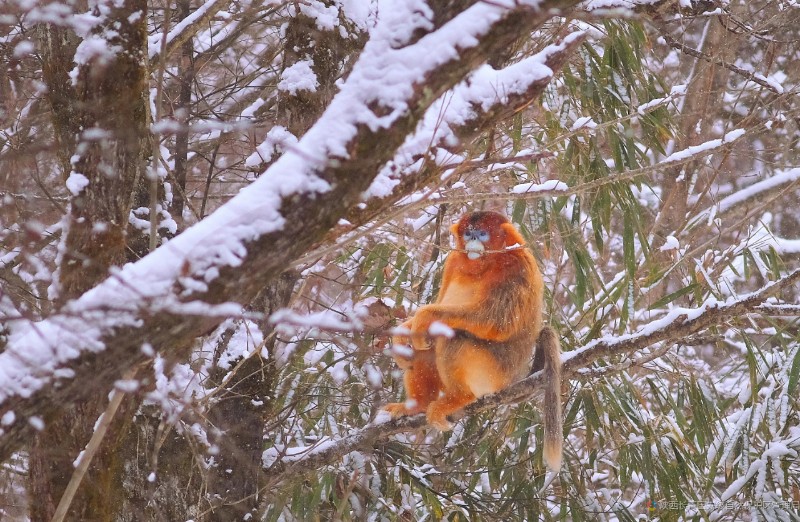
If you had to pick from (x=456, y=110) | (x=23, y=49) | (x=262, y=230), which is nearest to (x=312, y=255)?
(x=262, y=230)

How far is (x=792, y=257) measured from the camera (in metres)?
6.73

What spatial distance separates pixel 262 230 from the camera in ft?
4.92

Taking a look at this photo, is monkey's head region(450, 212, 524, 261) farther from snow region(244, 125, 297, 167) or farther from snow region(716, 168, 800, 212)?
snow region(716, 168, 800, 212)

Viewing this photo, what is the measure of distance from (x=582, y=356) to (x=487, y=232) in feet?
2.60

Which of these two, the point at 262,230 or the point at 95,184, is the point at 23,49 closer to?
the point at 95,184

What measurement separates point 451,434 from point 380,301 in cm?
96

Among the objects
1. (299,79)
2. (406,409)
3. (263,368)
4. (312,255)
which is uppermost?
(299,79)

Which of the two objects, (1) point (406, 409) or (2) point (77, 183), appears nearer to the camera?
(2) point (77, 183)

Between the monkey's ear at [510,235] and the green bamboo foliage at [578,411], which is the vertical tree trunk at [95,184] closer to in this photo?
the green bamboo foliage at [578,411]

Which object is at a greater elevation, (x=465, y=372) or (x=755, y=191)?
(x=755, y=191)

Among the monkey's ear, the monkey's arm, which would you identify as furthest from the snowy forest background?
the monkey's arm

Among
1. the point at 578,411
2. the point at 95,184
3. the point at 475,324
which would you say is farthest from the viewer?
the point at 578,411

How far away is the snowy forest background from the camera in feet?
4.95

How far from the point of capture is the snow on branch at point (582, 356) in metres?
2.63
